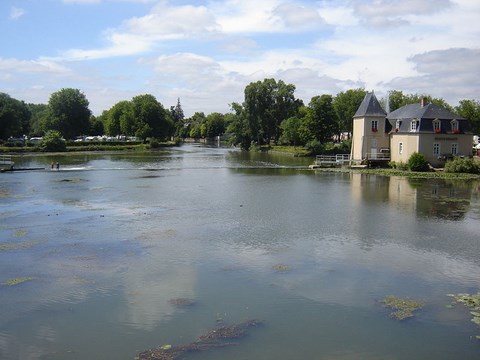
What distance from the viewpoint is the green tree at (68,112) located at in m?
111

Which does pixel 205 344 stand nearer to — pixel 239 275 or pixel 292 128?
pixel 239 275

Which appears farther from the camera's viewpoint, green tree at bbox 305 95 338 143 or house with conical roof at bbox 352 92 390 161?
green tree at bbox 305 95 338 143

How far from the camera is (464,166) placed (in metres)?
47.0

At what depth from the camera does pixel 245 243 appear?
19938 mm

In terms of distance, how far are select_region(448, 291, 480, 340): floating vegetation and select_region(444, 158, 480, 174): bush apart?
120ft

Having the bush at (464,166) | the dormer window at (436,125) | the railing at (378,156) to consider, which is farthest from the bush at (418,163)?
the railing at (378,156)

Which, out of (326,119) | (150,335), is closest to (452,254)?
(150,335)

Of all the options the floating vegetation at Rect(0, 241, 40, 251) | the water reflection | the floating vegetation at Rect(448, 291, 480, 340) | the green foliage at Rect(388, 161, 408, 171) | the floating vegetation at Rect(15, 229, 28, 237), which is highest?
the green foliage at Rect(388, 161, 408, 171)

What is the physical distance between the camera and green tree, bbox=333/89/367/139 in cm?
9581

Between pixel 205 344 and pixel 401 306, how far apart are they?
5.74 m

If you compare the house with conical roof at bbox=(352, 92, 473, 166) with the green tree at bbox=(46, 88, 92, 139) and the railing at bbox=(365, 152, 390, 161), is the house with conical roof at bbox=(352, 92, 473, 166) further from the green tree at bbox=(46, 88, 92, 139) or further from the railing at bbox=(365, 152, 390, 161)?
the green tree at bbox=(46, 88, 92, 139)

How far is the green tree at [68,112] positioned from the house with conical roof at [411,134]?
78.3 meters

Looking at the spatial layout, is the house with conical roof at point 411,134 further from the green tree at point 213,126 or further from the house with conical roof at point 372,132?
the green tree at point 213,126

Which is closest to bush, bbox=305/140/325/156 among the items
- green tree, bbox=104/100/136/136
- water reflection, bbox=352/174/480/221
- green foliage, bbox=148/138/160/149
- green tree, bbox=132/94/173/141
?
water reflection, bbox=352/174/480/221
